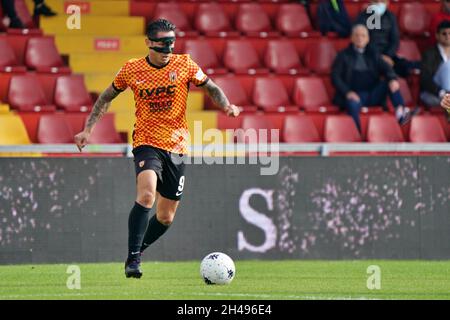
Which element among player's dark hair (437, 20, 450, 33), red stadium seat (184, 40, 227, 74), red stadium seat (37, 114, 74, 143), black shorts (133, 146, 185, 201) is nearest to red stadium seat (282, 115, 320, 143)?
red stadium seat (184, 40, 227, 74)

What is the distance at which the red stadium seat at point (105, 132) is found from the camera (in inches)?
607

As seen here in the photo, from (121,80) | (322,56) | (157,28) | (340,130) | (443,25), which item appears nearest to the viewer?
(157,28)

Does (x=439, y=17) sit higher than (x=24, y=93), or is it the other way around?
(x=439, y=17)

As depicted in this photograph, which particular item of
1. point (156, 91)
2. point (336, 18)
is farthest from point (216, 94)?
point (336, 18)

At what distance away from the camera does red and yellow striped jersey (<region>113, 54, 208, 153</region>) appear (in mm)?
10852

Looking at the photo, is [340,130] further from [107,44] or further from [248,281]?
[248,281]

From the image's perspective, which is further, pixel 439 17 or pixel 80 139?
pixel 439 17

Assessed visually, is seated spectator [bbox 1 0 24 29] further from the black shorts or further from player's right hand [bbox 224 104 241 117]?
player's right hand [bbox 224 104 241 117]

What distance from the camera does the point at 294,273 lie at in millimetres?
12312

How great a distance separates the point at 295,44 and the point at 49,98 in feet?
11.9

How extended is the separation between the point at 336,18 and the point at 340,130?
228cm

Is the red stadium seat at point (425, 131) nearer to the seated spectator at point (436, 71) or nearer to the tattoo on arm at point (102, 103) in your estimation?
the seated spectator at point (436, 71)

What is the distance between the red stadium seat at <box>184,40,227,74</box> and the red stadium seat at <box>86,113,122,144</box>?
1.80 meters

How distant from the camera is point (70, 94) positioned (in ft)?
52.4
